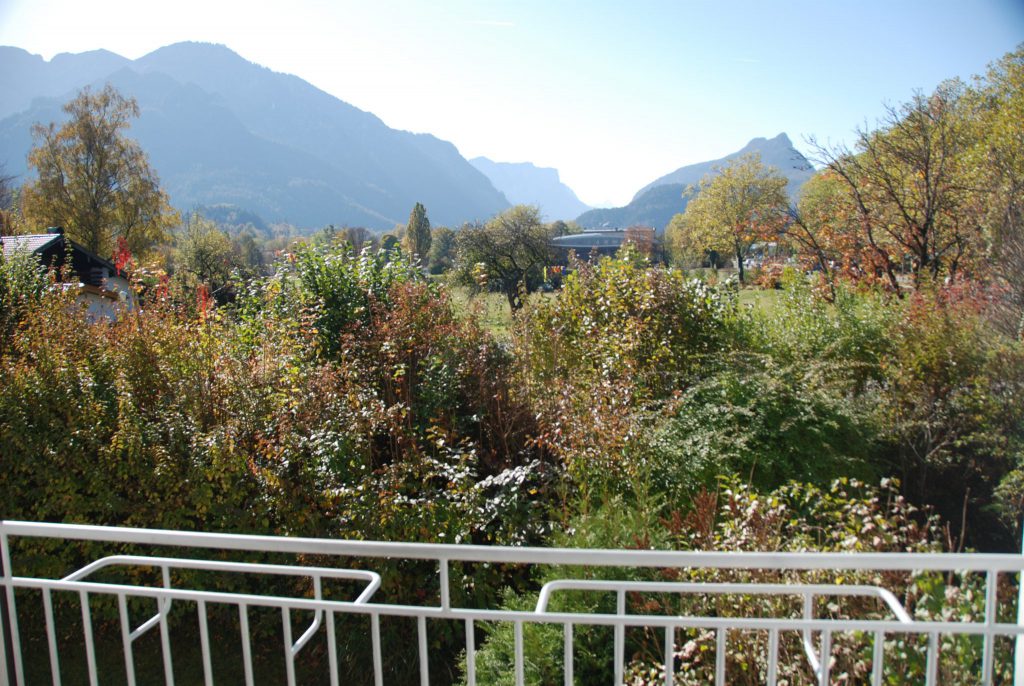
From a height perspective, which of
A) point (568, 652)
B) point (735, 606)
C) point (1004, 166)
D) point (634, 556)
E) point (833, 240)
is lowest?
point (735, 606)

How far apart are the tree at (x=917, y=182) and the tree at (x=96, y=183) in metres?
32.7

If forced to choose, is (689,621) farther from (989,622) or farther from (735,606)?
(735,606)

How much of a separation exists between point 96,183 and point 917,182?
36.0 m

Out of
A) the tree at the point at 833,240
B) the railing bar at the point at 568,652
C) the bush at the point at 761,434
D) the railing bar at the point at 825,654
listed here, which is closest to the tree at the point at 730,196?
the tree at the point at 833,240

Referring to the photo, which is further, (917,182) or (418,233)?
(418,233)

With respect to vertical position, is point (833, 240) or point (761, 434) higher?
point (833, 240)

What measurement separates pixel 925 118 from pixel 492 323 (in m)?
9.34

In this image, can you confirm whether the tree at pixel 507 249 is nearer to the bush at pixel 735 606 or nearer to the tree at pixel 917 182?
the tree at pixel 917 182

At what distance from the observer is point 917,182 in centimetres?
1170

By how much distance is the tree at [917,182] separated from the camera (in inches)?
436

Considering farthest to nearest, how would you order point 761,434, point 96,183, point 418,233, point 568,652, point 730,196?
point 418,233
point 730,196
point 96,183
point 761,434
point 568,652

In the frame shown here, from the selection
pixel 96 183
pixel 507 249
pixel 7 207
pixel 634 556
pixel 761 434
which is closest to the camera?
pixel 634 556

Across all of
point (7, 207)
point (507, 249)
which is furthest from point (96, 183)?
point (507, 249)

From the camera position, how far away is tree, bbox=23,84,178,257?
1262 inches
